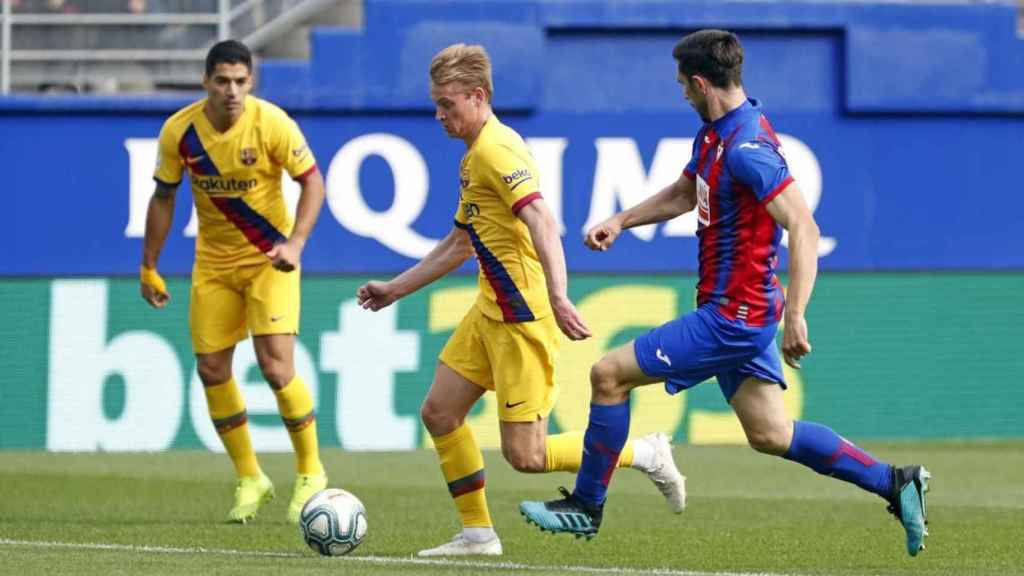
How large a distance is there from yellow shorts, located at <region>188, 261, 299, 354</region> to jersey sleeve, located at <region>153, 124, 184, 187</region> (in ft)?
1.63

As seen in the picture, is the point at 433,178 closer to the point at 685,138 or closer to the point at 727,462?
the point at 685,138

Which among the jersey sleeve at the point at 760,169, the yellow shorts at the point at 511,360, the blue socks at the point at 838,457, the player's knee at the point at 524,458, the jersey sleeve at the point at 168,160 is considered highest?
the jersey sleeve at the point at 760,169

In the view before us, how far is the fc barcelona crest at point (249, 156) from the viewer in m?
10.1

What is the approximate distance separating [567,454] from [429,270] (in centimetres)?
96

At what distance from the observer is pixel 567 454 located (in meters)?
8.29

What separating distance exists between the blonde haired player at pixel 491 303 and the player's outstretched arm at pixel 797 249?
87 centimetres

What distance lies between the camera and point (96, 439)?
14.6m

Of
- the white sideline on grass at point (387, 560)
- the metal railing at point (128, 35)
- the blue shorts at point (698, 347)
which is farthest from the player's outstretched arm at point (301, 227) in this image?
the metal railing at point (128, 35)

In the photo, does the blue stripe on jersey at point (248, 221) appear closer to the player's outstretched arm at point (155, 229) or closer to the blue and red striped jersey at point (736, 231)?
the player's outstretched arm at point (155, 229)

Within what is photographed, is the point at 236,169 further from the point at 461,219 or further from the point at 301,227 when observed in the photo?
the point at 461,219

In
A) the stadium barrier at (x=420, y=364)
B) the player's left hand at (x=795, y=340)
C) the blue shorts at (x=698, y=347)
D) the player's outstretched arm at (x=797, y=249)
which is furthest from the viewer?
the stadium barrier at (x=420, y=364)

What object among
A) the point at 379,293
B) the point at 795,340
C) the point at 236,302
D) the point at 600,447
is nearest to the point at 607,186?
the point at 236,302

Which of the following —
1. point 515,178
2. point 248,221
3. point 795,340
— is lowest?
point 248,221

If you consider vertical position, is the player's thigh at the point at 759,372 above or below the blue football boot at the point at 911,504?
above
